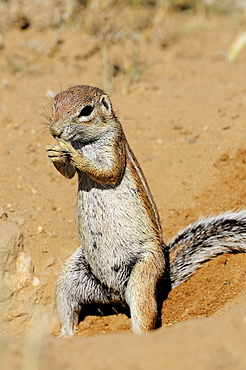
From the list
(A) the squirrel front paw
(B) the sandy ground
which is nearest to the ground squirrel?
(A) the squirrel front paw

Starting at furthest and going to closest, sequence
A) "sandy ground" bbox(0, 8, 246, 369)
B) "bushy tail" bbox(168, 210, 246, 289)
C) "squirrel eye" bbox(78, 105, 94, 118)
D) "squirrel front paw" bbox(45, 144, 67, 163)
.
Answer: "bushy tail" bbox(168, 210, 246, 289) → "squirrel eye" bbox(78, 105, 94, 118) → "squirrel front paw" bbox(45, 144, 67, 163) → "sandy ground" bbox(0, 8, 246, 369)

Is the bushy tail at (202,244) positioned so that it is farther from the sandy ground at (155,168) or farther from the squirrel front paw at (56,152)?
the squirrel front paw at (56,152)

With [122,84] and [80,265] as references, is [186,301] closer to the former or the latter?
[80,265]

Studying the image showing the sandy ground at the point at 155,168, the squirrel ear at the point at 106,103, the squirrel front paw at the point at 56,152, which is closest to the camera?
the sandy ground at the point at 155,168

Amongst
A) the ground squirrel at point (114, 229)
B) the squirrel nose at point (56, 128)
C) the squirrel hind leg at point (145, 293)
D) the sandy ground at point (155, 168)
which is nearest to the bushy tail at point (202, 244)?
the ground squirrel at point (114, 229)

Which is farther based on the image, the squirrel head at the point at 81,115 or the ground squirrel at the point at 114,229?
the ground squirrel at the point at 114,229

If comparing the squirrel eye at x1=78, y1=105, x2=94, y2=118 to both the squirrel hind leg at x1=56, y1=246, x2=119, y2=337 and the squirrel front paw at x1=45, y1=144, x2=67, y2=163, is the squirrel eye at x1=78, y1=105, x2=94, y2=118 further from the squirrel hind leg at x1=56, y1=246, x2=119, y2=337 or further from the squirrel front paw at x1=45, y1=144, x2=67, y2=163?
the squirrel hind leg at x1=56, y1=246, x2=119, y2=337

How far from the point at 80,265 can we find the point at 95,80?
4.59 metres

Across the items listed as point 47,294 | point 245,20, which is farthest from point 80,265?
point 245,20

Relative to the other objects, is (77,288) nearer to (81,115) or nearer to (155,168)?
(81,115)

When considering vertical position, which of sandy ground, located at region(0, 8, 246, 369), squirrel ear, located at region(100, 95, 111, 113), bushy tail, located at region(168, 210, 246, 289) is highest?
squirrel ear, located at region(100, 95, 111, 113)

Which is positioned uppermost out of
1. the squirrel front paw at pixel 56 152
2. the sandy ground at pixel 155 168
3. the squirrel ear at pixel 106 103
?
the squirrel ear at pixel 106 103

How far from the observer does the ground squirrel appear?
477 centimetres

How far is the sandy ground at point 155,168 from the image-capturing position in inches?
132
